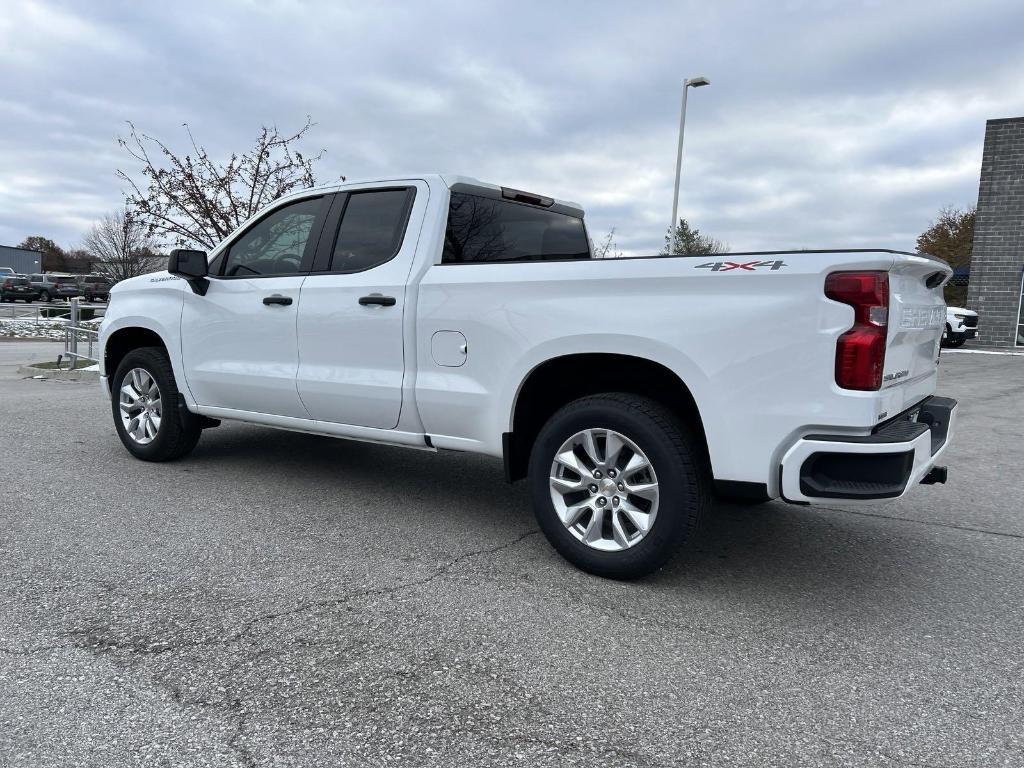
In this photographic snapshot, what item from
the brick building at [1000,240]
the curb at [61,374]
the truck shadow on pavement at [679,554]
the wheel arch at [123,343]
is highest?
the brick building at [1000,240]

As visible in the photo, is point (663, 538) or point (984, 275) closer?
point (663, 538)

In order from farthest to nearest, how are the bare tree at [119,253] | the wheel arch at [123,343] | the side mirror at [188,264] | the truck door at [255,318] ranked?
the bare tree at [119,253] < the wheel arch at [123,343] < the side mirror at [188,264] < the truck door at [255,318]

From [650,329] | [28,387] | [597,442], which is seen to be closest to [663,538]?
[597,442]

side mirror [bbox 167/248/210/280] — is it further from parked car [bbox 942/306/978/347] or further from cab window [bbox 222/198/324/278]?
parked car [bbox 942/306/978/347]

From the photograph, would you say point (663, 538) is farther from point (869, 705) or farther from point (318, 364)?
point (318, 364)

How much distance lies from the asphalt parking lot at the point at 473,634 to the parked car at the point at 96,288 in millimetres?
43295

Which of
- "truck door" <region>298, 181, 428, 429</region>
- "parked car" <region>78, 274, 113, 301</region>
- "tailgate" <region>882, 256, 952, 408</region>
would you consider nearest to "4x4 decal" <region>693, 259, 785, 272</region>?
"tailgate" <region>882, 256, 952, 408</region>

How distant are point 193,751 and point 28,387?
10106 mm

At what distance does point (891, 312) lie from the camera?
2.95 m

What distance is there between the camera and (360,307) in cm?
427

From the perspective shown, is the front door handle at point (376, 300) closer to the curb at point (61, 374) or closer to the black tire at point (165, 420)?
the black tire at point (165, 420)

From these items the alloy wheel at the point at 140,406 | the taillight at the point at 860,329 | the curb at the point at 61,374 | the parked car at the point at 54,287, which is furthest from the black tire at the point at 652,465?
the parked car at the point at 54,287

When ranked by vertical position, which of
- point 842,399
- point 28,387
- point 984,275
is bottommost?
point 28,387

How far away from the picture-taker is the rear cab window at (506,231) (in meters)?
4.26
